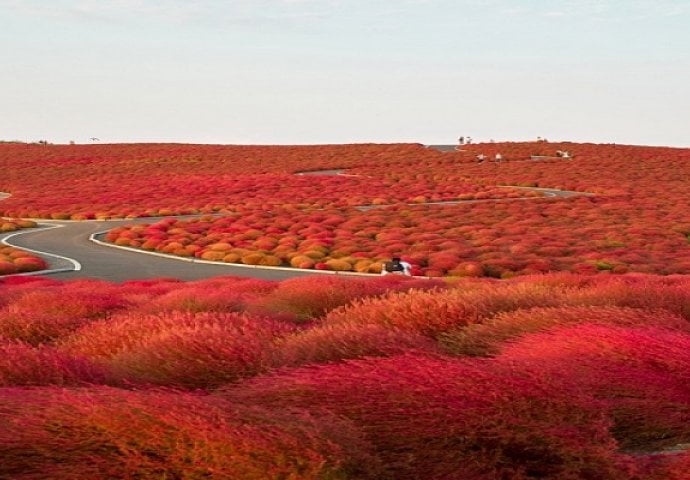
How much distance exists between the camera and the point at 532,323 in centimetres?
933

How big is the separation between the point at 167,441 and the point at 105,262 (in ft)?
92.6

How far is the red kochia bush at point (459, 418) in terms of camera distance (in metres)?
5.97

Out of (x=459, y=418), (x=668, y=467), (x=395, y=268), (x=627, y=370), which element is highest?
(x=459, y=418)

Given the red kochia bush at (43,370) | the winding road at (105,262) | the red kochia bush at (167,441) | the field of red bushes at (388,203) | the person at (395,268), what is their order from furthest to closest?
the field of red bushes at (388,203) → the winding road at (105,262) → the person at (395,268) → the red kochia bush at (43,370) → the red kochia bush at (167,441)

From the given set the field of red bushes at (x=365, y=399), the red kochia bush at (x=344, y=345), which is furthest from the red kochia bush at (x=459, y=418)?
the red kochia bush at (x=344, y=345)

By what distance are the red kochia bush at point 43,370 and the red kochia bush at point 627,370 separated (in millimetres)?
3262

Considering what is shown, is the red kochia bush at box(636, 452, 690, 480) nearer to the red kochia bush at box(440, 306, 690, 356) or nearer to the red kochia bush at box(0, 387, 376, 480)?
the red kochia bush at box(0, 387, 376, 480)

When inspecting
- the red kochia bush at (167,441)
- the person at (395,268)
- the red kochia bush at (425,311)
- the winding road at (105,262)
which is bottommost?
the winding road at (105,262)

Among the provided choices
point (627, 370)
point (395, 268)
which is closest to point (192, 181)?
point (395, 268)

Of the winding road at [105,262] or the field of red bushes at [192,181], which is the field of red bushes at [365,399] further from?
the field of red bushes at [192,181]

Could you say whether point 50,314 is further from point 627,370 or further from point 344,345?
point 627,370

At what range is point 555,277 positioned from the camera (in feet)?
52.7

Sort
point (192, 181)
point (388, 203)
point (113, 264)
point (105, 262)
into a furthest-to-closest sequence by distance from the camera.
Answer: point (192, 181)
point (388, 203)
point (105, 262)
point (113, 264)

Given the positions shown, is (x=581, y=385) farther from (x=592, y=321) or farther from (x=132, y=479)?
(x=132, y=479)
